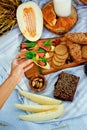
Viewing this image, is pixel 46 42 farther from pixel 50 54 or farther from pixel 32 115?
pixel 32 115

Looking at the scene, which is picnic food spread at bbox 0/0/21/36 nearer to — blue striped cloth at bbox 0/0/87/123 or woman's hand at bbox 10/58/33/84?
blue striped cloth at bbox 0/0/87/123

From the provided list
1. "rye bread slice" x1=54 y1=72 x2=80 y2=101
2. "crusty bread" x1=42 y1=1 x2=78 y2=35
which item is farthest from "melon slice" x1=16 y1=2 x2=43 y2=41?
"rye bread slice" x1=54 y1=72 x2=80 y2=101

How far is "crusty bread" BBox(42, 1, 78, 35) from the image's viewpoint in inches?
65.3

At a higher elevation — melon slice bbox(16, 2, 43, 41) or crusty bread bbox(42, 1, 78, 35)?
melon slice bbox(16, 2, 43, 41)

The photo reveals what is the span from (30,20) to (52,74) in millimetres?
346

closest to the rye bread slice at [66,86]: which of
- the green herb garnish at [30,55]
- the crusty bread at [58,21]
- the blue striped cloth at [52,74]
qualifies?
the blue striped cloth at [52,74]

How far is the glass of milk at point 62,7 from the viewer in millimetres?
1640

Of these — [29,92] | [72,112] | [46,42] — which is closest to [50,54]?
[46,42]

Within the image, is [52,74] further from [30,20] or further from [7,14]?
[7,14]

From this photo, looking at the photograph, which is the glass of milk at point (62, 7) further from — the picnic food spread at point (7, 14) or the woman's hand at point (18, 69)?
the woman's hand at point (18, 69)

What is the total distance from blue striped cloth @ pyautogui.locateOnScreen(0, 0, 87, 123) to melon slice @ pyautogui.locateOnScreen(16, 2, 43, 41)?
1.7 inches

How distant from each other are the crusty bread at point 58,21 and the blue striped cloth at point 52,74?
0.11 feet

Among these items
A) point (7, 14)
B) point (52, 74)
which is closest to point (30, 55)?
point (52, 74)

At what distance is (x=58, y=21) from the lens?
5.51 ft
